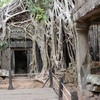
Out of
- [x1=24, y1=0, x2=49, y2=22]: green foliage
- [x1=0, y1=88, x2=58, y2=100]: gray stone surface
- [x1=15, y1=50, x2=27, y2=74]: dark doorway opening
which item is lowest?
[x1=0, y1=88, x2=58, y2=100]: gray stone surface

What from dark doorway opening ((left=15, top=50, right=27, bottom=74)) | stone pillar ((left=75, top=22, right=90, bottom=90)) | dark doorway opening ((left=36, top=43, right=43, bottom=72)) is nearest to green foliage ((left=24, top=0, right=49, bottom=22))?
dark doorway opening ((left=36, top=43, right=43, bottom=72))

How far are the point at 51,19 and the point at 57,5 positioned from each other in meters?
0.79

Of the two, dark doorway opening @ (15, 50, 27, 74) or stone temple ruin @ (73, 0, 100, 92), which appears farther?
dark doorway opening @ (15, 50, 27, 74)

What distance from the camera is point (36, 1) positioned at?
10.2 metres

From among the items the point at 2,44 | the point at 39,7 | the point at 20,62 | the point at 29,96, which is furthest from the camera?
the point at 20,62

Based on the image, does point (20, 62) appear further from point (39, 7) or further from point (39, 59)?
point (39, 7)

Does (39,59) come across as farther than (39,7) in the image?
Yes

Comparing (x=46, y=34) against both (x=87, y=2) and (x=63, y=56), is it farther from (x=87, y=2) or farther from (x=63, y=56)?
(x=87, y=2)

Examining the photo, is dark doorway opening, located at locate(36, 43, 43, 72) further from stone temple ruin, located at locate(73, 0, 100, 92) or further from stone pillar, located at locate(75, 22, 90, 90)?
stone pillar, located at locate(75, 22, 90, 90)

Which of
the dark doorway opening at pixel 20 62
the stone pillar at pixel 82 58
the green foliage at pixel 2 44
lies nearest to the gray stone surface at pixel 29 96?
the stone pillar at pixel 82 58

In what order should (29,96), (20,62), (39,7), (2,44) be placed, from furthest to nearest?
(20,62)
(2,44)
(39,7)
(29,96)

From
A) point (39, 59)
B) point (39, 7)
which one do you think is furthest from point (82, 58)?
point (39, 59)

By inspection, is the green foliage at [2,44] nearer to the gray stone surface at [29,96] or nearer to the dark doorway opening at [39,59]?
the dark doorway opening at [39,59]

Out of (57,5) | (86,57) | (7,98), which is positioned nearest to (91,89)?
(86,57)
